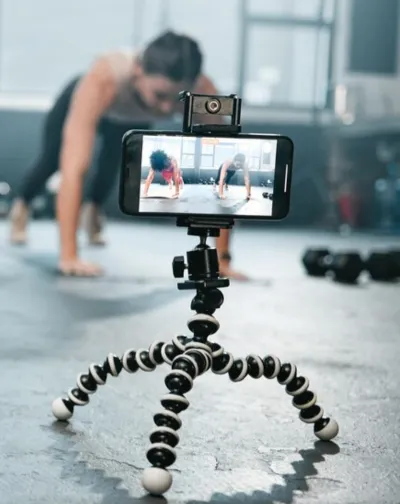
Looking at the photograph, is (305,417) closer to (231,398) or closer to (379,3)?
(231,398)

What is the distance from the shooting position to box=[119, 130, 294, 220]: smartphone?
992mm

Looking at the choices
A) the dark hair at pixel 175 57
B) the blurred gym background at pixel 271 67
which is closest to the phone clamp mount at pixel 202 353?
the dark hair at pixel 175 57

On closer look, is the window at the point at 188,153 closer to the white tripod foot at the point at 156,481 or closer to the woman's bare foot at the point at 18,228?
the white tripod foot at the point at 156,481

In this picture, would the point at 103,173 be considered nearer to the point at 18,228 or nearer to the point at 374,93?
the point at 18,228

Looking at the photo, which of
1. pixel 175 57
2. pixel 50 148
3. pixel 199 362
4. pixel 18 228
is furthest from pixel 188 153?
pixel 18 228

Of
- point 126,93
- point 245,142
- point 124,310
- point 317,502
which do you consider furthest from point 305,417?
point 126,93

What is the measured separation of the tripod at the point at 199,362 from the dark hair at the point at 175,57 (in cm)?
165

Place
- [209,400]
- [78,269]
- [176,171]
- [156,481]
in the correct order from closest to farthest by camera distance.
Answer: [156,481] → [176,171] → [209,400] → [78,269]

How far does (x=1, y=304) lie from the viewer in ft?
7.38

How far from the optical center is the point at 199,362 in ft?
3.31

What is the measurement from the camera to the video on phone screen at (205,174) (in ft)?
3.26

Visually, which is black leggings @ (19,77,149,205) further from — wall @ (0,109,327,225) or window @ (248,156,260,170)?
window @ (248,156,260,170)

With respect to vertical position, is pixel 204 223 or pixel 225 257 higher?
pixel 204 223

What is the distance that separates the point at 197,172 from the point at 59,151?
2.74 m
